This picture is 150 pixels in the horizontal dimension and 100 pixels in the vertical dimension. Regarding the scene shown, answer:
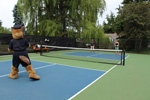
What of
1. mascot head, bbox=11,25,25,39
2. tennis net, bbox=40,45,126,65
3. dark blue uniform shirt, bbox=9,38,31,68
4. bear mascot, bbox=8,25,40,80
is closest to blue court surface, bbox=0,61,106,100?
bear mascot, bbox=8,25,40,80

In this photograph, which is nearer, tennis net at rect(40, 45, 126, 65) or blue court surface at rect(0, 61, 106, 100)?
blue court surface at rect(0, 61, 106, 100)

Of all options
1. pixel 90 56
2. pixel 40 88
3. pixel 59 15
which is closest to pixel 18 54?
pixel 40 88

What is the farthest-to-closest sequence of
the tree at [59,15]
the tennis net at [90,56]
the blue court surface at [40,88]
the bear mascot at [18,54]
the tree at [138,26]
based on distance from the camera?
the tree at [138,26]
the tree at [59,15]
the tennis net at [90,56]
the bear mascot at [18,54]
the blue court surface at [40,88]

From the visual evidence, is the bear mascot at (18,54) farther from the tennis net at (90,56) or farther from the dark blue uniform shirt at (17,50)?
the tennis net at (90,56)

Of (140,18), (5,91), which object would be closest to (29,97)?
(5,91)

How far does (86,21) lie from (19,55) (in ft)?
41.8

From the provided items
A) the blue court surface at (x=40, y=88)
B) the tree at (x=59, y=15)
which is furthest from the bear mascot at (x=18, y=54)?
the tree at (x=59, y=15)

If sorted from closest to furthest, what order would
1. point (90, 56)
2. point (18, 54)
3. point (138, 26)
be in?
point (18, 54)
point (90, 56)
point (138, 26)

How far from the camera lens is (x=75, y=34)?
1706 cm

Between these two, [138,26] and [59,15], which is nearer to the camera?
[138,26]

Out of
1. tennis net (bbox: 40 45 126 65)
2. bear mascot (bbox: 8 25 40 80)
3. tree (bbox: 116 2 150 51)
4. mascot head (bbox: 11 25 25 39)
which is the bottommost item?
tennis net (bbox: 40 45 126 65)

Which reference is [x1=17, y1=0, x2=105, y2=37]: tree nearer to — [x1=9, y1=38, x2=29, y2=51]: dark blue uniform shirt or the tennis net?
the tennis net

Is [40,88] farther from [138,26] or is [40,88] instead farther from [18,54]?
[138,26]

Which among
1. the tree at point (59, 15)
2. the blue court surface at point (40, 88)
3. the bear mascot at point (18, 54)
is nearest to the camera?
the blue court surface at point (40, 88)
